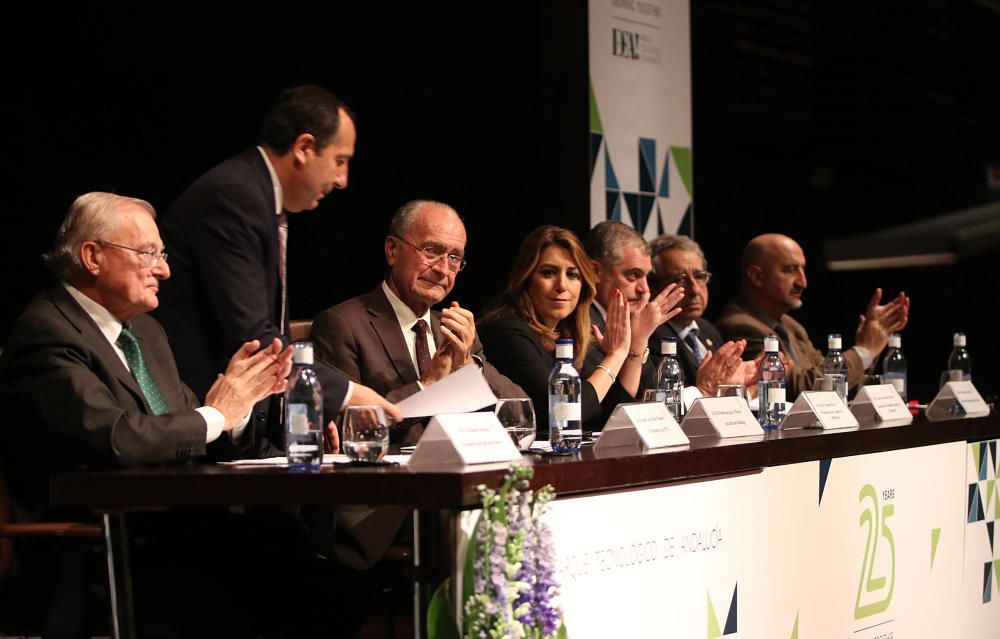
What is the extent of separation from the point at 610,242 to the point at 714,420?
1461 millimetres

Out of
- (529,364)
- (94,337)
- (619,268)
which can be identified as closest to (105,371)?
(94,337)

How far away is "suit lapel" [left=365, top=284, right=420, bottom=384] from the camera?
10.4 ft

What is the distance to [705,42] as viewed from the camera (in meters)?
6.65

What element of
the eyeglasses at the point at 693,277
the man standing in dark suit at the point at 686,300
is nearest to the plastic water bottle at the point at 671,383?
the man standing in dark suit at the point at 686,300

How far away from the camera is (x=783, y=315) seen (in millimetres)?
5191

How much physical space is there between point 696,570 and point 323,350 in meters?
1.24

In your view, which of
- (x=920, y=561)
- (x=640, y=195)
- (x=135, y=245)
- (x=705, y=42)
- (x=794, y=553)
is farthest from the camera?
(x=705, y=42)

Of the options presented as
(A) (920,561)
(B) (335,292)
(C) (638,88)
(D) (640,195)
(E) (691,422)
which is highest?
(C) (638,88)

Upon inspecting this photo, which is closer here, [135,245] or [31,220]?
[135,245]

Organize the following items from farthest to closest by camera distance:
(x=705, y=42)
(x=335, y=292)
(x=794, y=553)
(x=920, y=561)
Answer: (x=705, y=42), (x=335, y=292), (x=920, y=561), (x=794, y=553)

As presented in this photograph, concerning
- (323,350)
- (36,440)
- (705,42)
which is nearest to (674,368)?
(323,350)

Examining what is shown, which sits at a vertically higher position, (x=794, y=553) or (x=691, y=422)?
(x=691, y=422)

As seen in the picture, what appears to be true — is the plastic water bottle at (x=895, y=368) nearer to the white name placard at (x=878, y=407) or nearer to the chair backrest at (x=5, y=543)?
the white name placard at (x=878, y=407)

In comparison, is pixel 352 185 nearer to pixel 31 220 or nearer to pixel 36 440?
pixel 31 220
